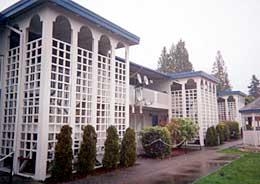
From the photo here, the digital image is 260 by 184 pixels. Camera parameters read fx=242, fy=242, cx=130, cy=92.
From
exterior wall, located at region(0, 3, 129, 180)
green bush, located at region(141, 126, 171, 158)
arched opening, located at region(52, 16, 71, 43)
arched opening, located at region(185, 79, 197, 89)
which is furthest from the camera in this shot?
arched opening, located at region(185, 79, 197, 89)

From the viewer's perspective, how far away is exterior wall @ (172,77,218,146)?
62.4 feet

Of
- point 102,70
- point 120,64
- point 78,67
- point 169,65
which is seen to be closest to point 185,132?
point 120,64

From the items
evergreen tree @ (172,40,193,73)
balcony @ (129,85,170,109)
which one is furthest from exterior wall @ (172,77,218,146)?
evergreen tree @ (172,40,193,73)

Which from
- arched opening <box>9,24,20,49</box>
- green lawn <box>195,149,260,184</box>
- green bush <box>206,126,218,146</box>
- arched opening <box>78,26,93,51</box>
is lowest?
green lawn <box>195,149,260,184</box>

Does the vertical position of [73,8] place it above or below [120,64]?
above

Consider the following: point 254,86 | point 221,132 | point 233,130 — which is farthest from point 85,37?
point 254,86

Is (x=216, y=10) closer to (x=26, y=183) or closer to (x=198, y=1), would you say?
(x=198, y=1)

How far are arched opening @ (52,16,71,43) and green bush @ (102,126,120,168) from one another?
4.72 metres

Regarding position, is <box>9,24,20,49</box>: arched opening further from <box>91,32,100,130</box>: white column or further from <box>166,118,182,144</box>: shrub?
<box>166,118,182,144</box>: shrub

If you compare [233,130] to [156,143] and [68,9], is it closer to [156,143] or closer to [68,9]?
[156,143]

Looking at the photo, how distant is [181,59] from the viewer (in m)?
45.2

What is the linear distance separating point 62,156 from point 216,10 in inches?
500

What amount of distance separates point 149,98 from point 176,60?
3031 cm

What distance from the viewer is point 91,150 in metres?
8.75
